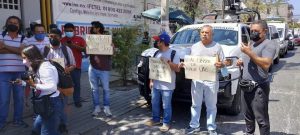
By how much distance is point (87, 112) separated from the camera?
6738 mm

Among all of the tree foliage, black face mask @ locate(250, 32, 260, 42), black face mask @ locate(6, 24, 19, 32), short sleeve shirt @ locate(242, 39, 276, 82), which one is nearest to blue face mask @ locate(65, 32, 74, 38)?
black face mask @ locate(6, 24, 19, 32)

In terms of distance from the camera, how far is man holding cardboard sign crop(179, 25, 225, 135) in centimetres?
497

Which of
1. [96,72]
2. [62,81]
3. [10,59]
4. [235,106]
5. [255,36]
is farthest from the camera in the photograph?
[235,106]

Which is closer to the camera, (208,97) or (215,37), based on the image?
(208,97)

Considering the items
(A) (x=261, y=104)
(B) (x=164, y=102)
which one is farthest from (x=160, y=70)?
(A) (x=261, y=104)

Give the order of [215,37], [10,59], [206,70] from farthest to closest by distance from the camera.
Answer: [215,37]
[10,59]
[206,70]

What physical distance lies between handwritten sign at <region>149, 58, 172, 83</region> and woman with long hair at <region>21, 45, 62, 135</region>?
1.89 m

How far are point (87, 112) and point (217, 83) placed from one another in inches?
112

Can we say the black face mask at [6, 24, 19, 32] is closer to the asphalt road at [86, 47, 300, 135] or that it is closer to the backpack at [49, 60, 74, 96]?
the backpack at [49, 60, 74, 96]

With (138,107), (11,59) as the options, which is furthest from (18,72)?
(138,107)

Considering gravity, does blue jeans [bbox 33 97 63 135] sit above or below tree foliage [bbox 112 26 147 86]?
below

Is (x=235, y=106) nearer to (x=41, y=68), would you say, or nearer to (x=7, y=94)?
(x=41, y=68)

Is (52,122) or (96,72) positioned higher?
(96,72)

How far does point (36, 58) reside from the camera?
12.8ft
